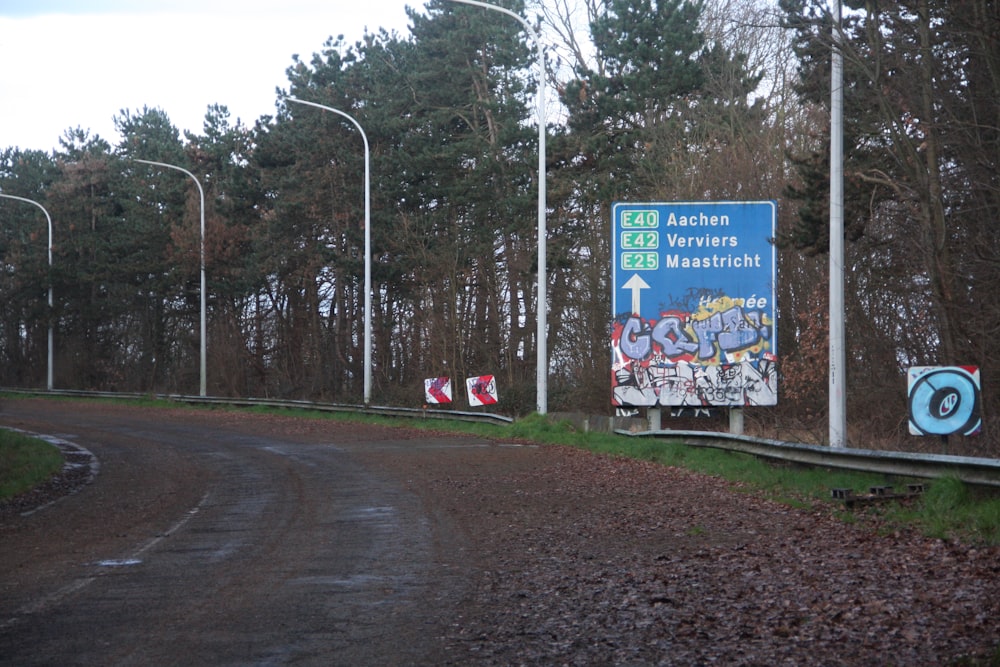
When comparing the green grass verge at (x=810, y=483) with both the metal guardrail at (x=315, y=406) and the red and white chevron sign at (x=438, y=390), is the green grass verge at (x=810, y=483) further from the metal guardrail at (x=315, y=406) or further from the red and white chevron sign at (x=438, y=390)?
the red and white chevron sign at (x=438, y=390)

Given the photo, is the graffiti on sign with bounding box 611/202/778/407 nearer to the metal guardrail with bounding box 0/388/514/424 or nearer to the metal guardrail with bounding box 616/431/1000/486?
the metal guardrail with bounding box 616/431/1000/486

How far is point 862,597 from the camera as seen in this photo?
807 cm

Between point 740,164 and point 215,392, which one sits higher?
point 740,164

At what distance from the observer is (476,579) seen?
371 inches

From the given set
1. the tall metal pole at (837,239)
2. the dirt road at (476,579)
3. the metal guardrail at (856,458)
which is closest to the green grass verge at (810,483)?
the metal guardrail at (856,458)

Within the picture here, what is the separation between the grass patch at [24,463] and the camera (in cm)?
1841

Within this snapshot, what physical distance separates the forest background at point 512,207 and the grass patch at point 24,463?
13.0m

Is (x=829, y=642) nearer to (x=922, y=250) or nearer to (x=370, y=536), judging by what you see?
(x=370, y=536)

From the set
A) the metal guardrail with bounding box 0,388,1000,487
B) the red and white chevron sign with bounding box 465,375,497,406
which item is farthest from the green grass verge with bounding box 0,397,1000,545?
the red and white chevron sign with bounding box 465,375,497,406

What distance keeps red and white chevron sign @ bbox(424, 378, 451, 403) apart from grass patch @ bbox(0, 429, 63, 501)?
491 inches

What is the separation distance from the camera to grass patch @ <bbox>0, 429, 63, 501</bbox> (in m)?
18.4

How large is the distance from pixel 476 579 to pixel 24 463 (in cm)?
1505

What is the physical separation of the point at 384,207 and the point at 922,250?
108 ft

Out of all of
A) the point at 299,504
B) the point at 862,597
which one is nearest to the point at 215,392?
the point at 299,504
